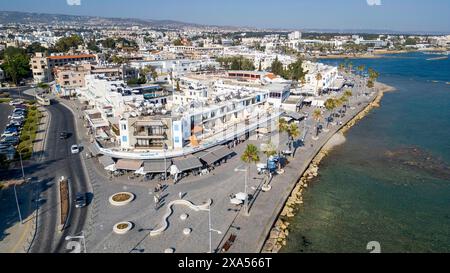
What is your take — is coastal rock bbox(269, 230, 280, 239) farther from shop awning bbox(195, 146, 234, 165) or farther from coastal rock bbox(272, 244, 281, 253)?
shop awning bbox(195, 146, 234, 165)

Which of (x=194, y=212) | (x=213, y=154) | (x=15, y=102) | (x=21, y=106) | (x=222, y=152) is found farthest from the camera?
(x=15, y=102)

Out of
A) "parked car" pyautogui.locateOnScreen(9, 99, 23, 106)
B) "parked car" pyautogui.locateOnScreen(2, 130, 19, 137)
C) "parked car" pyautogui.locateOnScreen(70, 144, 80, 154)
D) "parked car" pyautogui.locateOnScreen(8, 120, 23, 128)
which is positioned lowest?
"parked car" pyautogui.locateOnScreen(70, 144, 80, 154)

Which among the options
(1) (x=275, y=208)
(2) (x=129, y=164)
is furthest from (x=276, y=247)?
(2) (x=129, y=164)

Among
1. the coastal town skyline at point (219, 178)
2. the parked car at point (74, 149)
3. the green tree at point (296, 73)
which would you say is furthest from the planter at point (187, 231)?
the green tree at point (296, 73)

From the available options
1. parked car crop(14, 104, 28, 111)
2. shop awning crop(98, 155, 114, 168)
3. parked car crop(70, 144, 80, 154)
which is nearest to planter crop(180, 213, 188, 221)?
shop awning crop(98, 155, 114, 168)

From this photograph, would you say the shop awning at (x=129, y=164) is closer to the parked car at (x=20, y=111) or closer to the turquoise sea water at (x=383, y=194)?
the turquoise sea water at (x=383, y=194)

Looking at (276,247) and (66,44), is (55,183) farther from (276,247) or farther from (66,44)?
(66,44)
